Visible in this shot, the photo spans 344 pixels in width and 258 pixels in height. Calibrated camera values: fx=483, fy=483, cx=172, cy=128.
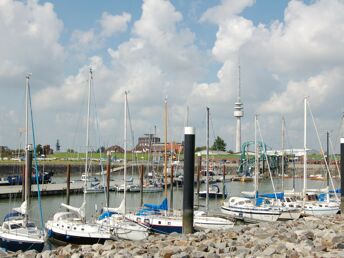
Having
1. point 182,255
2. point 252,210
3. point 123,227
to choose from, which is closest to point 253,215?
point 252,210

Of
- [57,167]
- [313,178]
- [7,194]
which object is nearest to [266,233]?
[7,194]

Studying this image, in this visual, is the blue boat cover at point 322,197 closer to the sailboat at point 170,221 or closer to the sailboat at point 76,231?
the sailboat at point 170,221

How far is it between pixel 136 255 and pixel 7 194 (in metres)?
47.9

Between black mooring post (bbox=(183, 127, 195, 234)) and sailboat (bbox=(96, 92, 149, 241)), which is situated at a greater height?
black mooring post (bbox=(183, 127, 195, 234))

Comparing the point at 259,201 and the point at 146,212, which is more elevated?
the point at 259,201

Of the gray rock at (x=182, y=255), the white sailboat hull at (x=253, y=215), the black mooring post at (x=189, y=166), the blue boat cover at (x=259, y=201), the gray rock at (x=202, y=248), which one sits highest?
the black mooring post at (x=189, y=166)

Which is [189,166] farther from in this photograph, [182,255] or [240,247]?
[182,255]

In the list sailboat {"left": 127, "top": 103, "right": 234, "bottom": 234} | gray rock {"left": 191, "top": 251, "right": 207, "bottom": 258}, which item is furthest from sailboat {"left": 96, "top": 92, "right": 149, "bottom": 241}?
gray rock {"left": 191, "top": 251, "right": 207, "bottom": 258}

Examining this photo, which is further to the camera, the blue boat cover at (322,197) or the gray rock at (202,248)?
the blue boat cover at (322,197)

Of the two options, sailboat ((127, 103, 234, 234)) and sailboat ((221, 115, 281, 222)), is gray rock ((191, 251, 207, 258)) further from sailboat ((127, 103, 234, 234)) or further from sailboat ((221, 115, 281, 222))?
sailboat ((221, 115, 281, 222))

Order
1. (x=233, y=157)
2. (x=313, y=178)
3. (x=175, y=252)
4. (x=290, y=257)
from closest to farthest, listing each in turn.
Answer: (x=290, y=257), (x=175, y=252), (x=313, y=178), (x=233, y=157)

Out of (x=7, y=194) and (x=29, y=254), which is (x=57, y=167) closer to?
(x=7, y=194)

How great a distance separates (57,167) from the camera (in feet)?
436

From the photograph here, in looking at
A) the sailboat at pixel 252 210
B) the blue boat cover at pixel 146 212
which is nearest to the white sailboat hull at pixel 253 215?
the sailboat at pixel 252 210
